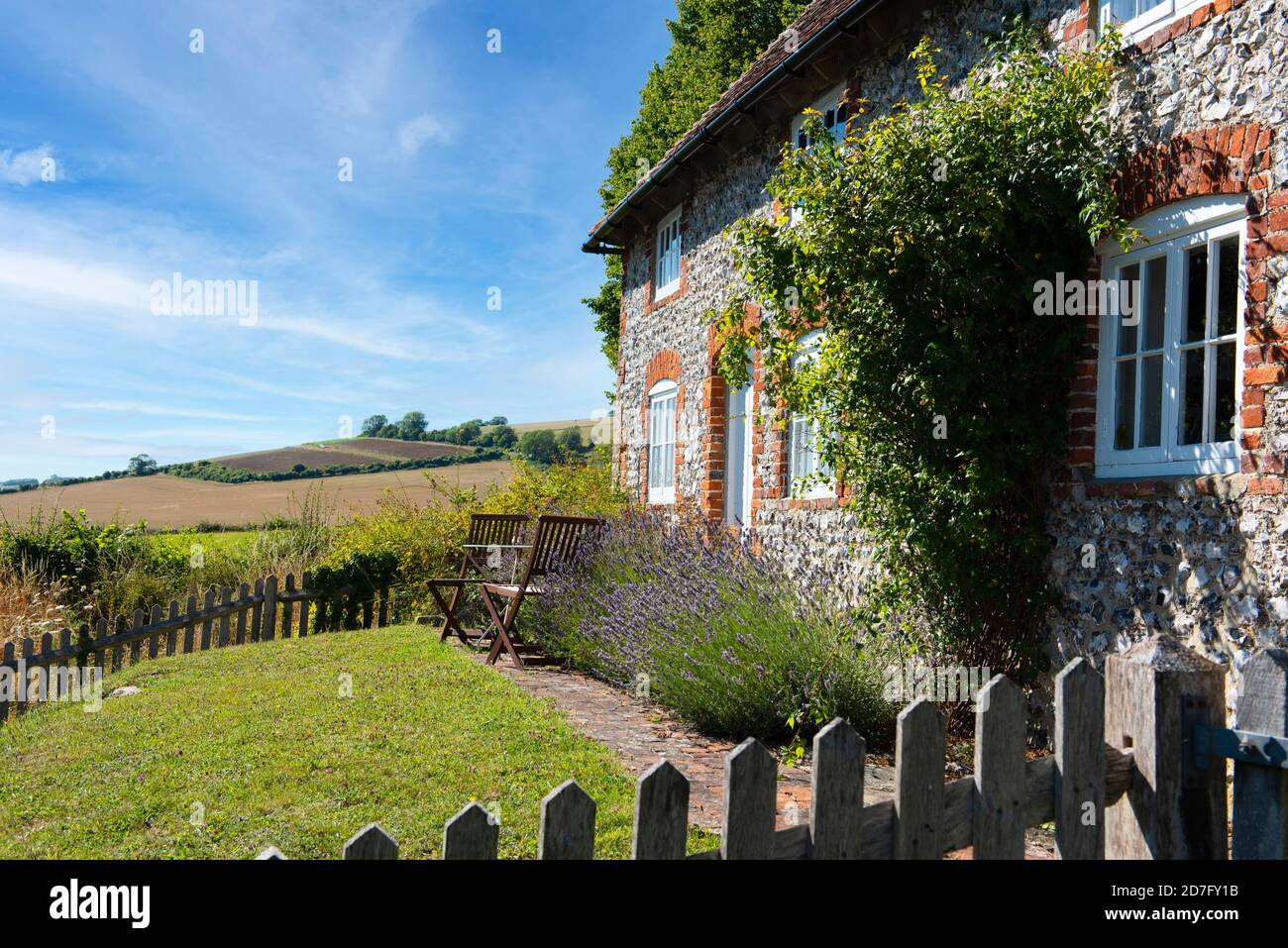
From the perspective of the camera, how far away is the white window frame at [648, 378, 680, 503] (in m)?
11.9

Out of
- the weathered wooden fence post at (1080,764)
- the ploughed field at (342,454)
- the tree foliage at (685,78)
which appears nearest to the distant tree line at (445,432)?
the ploughed field at (342,454)

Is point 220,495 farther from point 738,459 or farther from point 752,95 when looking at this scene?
point 752,95

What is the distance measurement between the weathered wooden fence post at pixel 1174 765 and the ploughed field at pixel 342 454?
116 ft

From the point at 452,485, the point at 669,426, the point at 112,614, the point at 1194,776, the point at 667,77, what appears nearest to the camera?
the point at 1194,776

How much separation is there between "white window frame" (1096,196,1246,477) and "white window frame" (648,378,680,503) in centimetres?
675

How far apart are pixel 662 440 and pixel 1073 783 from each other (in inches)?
403

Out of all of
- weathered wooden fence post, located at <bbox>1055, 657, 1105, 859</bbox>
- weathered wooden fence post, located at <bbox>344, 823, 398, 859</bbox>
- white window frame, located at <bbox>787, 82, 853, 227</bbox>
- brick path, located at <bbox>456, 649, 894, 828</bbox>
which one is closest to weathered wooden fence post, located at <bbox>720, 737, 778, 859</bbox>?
weathered wooden fence post, located at <bbox>344, 823, 398, 859</bbox>

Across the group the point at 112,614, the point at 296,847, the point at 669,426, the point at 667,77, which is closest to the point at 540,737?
the point at 296,847

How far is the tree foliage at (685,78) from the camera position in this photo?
18297 millimetres

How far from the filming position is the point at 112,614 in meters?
10.9

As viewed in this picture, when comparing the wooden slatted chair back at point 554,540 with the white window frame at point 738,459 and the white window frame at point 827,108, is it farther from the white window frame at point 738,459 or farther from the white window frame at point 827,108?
the white window frame at point 827,108

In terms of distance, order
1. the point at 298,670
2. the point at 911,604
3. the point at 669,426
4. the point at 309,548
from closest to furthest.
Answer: the point at 911,604, the point at 298,670, the point at 669,426, the point at 309,548
